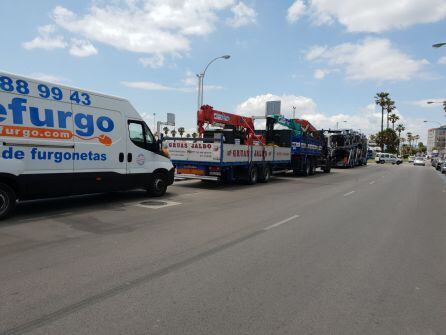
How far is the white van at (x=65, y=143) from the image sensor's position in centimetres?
763

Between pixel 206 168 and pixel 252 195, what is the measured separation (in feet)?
8.86

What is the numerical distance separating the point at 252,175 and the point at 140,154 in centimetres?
699

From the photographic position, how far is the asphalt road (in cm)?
346

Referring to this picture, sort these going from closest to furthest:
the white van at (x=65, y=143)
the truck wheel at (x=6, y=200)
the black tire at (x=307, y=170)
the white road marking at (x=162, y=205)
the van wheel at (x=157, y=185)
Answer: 1. the truck wheel at (x=6, y=200)
2. the white van at (x=65, y=143)
3. the white road marking at (x=162, y=205)
4. the van wheel at (x=157, y=185)
5. the black tire at (x=307, y=170)

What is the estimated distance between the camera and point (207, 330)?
10.7 feet

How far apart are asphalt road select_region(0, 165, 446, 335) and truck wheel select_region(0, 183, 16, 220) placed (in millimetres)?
288

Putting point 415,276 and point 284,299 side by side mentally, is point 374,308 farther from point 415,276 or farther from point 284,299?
point 415,276

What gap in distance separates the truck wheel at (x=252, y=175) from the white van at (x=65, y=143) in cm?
610

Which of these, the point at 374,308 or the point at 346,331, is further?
the point at 374,308

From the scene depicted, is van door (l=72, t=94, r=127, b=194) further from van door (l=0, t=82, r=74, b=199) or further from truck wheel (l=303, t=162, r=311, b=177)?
truck wheel (l=303, t=162, r=311, b=177)

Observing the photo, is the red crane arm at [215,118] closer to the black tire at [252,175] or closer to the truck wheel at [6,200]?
the black tire at [252,175]

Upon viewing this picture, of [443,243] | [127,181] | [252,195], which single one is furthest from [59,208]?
[443,243]

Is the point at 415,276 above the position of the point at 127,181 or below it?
below

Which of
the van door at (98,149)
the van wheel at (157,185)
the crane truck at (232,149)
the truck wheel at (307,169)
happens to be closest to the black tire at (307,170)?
the truck wheel at (307,169)
